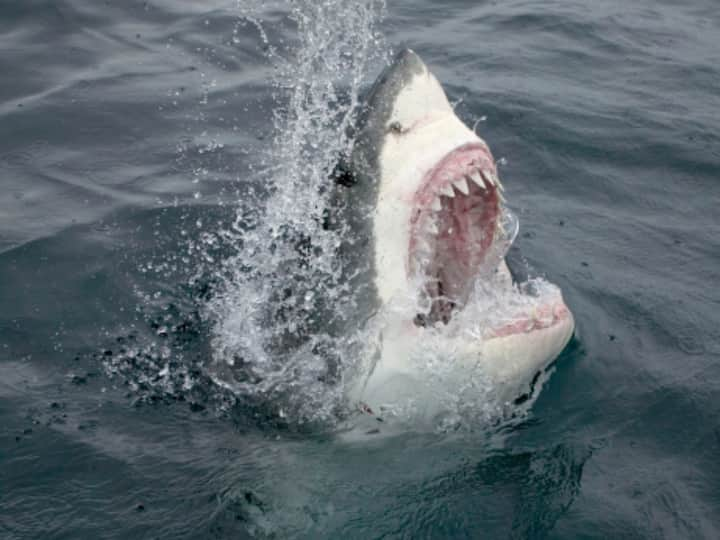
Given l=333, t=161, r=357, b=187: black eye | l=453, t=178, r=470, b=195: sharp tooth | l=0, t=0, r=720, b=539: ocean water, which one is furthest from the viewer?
l=0, t=0, r=720, b=539: ocean water

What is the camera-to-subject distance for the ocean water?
3521mm

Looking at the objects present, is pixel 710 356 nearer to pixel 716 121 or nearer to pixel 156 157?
pixel 716 121

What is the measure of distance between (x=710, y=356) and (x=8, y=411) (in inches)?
122

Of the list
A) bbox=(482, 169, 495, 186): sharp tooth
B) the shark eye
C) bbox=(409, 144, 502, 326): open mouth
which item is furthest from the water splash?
bbox=(482, 169, 495, 186): sharp tooth

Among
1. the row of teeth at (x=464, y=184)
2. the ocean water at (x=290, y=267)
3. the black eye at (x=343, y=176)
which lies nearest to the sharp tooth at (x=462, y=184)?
the row of teeth at (x=464, y=184)

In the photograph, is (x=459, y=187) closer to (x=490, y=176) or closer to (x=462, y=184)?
(x=462, y=184)

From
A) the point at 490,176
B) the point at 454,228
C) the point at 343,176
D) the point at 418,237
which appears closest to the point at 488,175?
the point at 490,176

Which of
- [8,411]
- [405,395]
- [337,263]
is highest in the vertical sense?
[337,263]

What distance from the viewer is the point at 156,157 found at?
6.66 meters

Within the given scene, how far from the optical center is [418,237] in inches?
127

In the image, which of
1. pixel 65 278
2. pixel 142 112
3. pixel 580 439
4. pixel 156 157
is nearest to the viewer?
pixel 580 439

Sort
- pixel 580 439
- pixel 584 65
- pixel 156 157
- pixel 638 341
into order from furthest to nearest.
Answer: pixel 584 65, pixel 156 157, pixel 638 341, pixel 580 439

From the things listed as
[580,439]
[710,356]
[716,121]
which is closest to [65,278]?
[580,439]

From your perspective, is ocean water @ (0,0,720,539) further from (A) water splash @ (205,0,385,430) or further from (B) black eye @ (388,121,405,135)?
(B) black eye @ (388,121,405,135)
